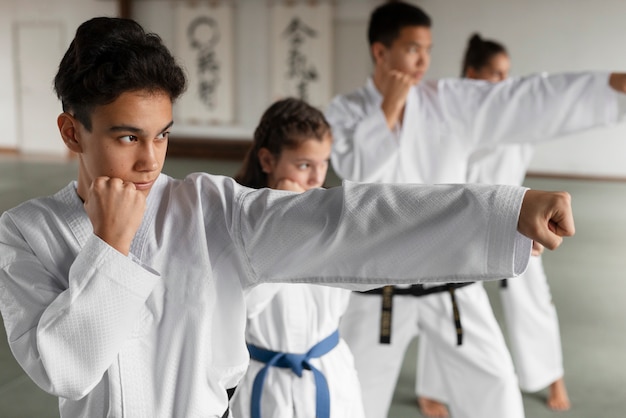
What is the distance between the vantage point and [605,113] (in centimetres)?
266

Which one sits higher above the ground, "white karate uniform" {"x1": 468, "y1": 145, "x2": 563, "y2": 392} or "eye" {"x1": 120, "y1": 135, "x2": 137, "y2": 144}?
"eye" {"x1": 120, "y1": 135, "x2": 137, "y2": 144}

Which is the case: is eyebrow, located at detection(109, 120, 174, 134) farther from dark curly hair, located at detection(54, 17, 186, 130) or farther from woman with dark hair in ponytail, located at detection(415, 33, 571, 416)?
woman with dark hair in ponytail, located at detection(415, 33, 571, 416)

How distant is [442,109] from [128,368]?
192cm

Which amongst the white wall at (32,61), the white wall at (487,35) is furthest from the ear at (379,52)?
the white wall at (32,61)

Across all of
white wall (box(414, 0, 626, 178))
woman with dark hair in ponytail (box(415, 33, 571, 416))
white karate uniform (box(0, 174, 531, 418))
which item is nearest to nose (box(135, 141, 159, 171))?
white karate uniform (box(0, 174, 531, 418))

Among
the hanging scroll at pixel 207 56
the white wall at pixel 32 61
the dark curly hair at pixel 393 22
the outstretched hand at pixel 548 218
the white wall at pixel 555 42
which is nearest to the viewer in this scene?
the outstretched hand at pixel 548 218

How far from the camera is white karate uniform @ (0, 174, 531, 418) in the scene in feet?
3.83

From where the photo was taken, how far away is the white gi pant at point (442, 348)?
8.83ft

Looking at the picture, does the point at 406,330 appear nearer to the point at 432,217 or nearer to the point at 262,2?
the point at 432,217

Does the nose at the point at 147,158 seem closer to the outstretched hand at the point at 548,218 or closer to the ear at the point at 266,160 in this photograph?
the outstretched hand at the point at 548,218

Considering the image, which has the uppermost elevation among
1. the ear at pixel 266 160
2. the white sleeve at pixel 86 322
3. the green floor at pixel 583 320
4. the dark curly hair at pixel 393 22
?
the dark curly hair at pixel 393 22

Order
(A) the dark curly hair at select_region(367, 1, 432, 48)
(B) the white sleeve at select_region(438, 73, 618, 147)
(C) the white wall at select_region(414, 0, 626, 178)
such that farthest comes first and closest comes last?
1. (C) the white wall at select_region(414, 0, 626, 178)
2. (A) the dark curly hair at select_region(367, 1, 432, 48)
3. (B) the white sleeve at select_region(438, 73, 618, 147)

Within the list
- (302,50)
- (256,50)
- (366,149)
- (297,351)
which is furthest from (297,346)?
(256,50)

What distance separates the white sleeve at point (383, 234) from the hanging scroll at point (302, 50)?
34.5 ft
